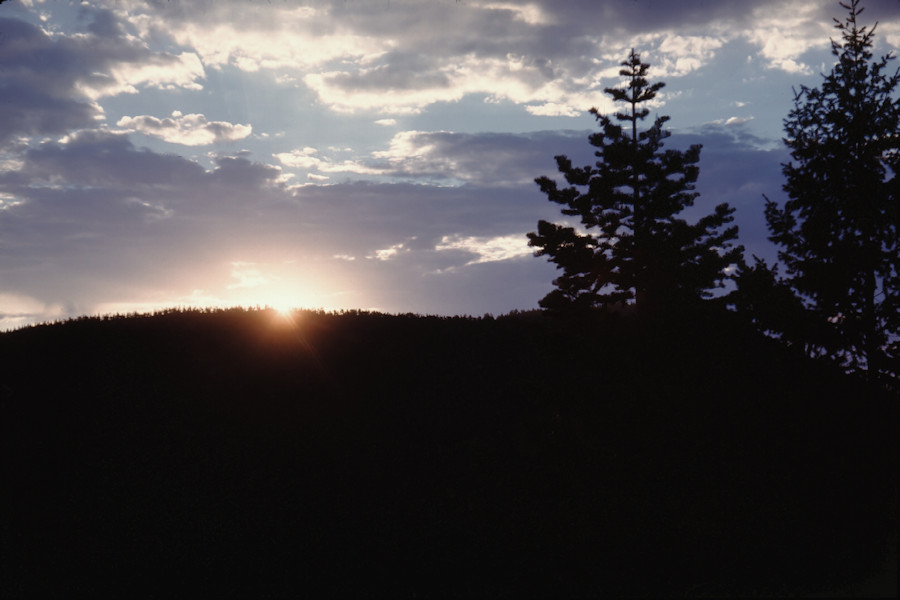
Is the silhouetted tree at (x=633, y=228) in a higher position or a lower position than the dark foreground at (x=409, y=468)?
higher

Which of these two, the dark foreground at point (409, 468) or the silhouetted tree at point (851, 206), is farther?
the silhouetted tree at point (851, 206)

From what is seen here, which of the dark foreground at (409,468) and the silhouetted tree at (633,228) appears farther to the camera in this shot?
the silhouetted tree at (633,228)

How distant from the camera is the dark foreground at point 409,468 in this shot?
13.3m

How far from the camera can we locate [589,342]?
28.0 metres

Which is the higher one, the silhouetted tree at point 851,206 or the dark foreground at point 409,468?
the silhouetted tree at point 851,206

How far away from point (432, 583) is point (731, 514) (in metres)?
7.61

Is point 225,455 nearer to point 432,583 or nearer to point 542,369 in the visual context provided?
point 432,583

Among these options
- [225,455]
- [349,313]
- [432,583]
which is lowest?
[432,583]

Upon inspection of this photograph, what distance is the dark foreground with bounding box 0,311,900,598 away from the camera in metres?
13.3

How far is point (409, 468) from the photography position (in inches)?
666

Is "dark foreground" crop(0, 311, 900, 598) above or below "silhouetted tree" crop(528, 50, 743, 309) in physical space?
below

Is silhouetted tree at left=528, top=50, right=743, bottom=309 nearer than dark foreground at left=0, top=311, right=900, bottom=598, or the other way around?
dark foreground at left=0, top=311, right=900, bottom=598

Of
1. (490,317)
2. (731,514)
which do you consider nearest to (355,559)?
(731,514)

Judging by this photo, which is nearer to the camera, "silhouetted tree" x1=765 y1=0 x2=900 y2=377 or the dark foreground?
the dark foreground
